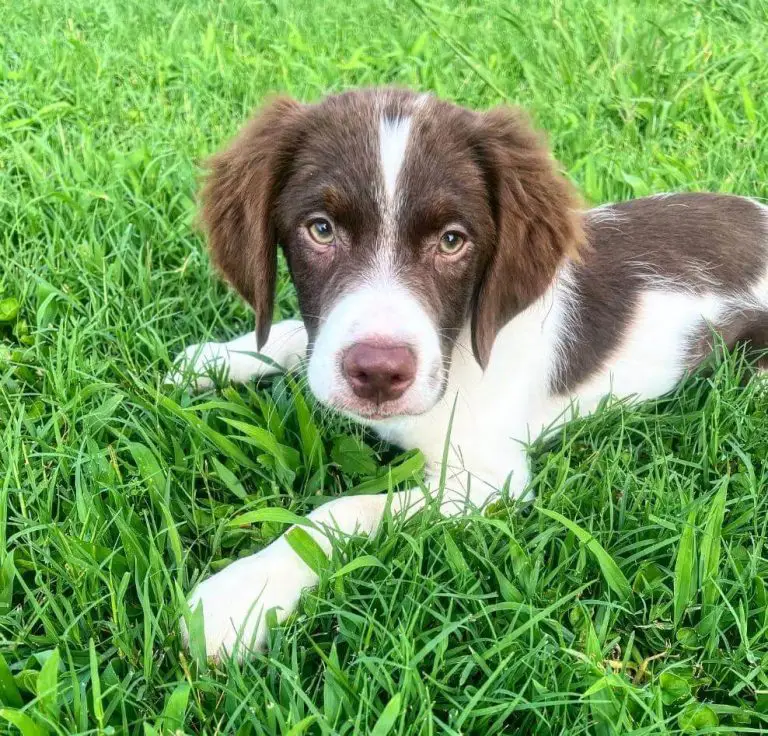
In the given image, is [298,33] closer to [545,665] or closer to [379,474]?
[379,474]

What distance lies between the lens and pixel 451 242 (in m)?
2.47

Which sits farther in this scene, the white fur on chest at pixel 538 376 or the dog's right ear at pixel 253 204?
the white fur on chest at pixel 538 376

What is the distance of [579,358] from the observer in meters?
2.94

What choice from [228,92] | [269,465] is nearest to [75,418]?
[269,465]

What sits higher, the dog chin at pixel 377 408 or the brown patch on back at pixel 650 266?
the brown patch on back at pixel 650 266

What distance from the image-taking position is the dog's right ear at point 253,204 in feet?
8.50

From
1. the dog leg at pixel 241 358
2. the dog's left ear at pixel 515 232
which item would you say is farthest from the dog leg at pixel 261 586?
the dog leg at pixel 241 358

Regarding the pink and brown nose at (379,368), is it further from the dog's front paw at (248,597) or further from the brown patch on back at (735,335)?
the brown patch on back at (735,335)

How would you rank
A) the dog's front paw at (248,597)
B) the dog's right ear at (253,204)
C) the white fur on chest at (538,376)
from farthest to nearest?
1. the white fur on chest at (538,376)
2. the dog's right ear at (253,204)
3. the dog's front paw at (248,597)

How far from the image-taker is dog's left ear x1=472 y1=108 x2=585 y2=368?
8.33 feet

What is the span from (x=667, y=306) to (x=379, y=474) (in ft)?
3.98

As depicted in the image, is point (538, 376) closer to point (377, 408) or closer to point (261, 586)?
point (377, 408)

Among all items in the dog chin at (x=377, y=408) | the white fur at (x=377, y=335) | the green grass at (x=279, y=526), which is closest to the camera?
the green grass at (x=279, y=526)

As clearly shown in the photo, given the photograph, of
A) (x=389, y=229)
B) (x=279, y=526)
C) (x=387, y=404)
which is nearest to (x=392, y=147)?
(x=389, y=229)
